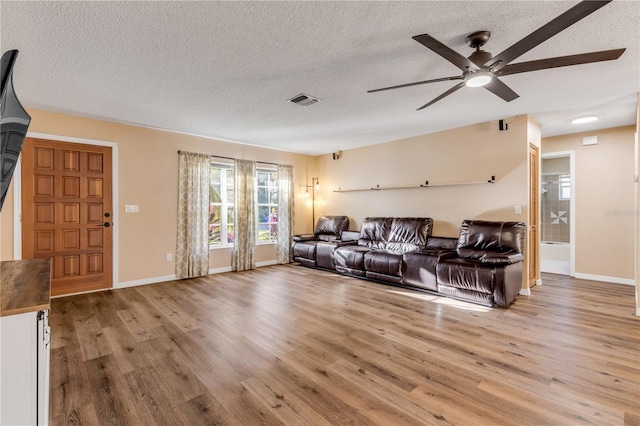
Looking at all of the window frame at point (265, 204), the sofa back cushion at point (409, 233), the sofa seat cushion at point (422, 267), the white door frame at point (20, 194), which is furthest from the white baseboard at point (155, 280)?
the sofa seat cushion at point (422, 267)

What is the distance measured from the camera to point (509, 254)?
11.9ft

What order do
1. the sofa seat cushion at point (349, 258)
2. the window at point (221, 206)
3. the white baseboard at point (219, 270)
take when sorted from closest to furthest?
the sofa seat cushion at point (349, 258) < the white baseboard at point (219, 270) < the window at point (221, 206)

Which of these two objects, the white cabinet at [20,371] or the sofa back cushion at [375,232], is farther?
the sofa back cushion at [375,232]

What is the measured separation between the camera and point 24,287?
1.39 m

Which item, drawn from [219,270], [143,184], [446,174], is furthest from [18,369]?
[446,174]

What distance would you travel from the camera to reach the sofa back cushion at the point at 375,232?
5324mm

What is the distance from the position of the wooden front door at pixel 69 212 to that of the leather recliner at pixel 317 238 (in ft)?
10.7

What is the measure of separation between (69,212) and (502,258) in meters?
5.77

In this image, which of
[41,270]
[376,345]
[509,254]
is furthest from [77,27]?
[509,254]

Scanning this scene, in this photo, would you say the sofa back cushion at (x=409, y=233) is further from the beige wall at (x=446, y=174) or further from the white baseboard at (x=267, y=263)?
the white baseboard at (x=267, y=263)

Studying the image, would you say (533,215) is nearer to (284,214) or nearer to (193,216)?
(284,214)

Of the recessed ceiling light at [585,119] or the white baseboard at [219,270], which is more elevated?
the recessed ceiling light at [585,119]

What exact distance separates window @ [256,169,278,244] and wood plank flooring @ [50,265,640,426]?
2633 mm

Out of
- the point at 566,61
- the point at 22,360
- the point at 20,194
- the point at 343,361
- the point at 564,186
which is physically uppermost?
the point at 566,61
